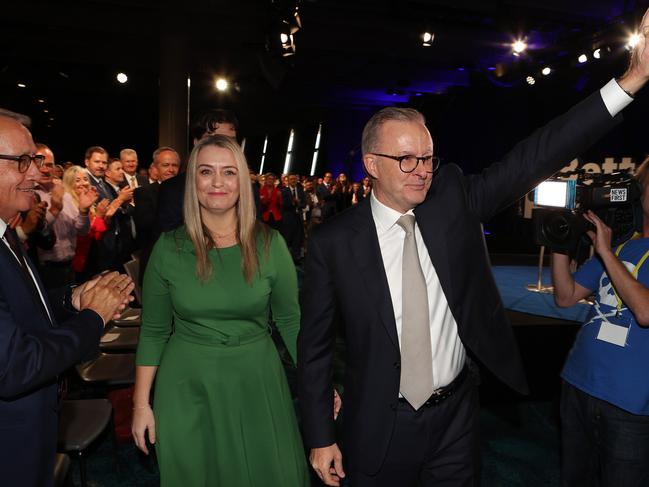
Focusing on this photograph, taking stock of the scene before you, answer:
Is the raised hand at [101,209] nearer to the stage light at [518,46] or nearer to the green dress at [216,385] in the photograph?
the green dress at [216,385]

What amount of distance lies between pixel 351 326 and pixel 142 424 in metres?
0.88

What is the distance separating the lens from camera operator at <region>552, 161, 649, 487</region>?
5.56 feet

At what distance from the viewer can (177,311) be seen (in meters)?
1.90

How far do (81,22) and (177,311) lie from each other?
34.2ft

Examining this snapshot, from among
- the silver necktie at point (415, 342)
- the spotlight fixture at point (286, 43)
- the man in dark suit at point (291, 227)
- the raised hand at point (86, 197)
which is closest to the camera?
the silver necktie at point (415, 342)

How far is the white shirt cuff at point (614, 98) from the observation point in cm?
137

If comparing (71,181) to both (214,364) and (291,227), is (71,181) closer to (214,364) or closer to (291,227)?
(214,364)

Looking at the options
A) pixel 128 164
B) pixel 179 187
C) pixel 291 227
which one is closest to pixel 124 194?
pixel 128 164

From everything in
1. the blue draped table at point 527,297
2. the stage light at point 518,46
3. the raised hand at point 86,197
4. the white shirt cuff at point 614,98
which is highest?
the stage light at point 518,46

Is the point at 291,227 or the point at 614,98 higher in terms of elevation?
the point at 614,98

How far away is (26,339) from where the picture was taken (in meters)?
1.31

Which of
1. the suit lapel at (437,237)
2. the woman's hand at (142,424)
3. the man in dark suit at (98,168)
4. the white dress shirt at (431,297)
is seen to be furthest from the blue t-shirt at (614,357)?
the man in dark suit at (98,168)

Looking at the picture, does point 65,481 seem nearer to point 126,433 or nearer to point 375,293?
point 126,433

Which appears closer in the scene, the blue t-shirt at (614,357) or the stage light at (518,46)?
the blue t-shirt at (614,357)
